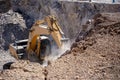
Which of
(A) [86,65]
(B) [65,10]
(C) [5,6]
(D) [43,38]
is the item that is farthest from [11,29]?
(A) [86,65]

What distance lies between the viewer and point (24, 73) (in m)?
7.24

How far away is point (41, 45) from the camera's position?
492 inches

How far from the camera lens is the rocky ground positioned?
253 inches

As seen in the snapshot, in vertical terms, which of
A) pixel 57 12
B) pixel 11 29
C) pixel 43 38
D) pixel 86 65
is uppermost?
pixel 86 65

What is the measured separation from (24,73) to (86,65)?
1.54 m

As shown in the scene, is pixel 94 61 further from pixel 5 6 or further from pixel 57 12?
pixel 5 6

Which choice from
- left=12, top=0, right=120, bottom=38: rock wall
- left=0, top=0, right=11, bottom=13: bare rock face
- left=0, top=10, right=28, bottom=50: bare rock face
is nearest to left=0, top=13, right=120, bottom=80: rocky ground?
left=12, top=0, right=120, bottom=38: rock wall

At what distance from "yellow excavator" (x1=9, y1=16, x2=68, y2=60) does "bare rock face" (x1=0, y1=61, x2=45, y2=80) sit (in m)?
3.71

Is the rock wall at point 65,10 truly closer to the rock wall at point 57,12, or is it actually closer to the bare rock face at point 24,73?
the rock wall at point 57,12

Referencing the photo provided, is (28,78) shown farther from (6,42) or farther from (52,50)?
(6,42)

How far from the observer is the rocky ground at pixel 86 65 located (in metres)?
6.43

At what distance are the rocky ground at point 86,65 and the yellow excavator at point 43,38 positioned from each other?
112 inches

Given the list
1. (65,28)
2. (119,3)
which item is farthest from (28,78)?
(65,28)

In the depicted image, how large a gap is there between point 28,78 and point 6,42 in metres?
15.1
